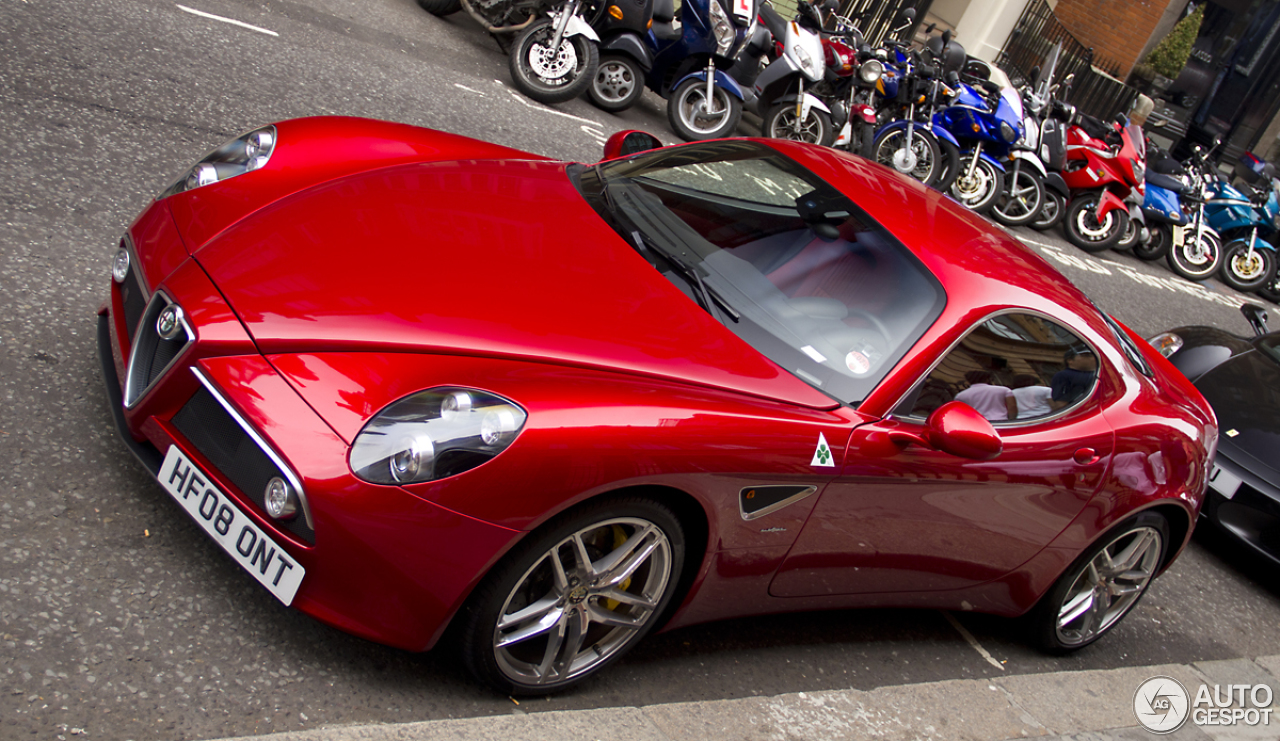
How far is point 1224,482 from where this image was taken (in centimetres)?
534

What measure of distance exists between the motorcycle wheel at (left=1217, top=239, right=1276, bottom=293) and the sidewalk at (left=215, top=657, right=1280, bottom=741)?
35.5 feet

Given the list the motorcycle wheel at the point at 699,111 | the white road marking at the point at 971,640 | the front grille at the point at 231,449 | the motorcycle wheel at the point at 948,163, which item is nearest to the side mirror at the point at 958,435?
the white road marking at the point at 971,640

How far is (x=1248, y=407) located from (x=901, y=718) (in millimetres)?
3866

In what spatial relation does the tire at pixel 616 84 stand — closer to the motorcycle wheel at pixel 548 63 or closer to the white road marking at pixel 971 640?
the motorcycle wheel at pixel 548 63

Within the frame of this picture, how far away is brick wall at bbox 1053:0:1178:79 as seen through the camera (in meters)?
21.7

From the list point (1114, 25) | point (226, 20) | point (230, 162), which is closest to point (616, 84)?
point (226, 20)

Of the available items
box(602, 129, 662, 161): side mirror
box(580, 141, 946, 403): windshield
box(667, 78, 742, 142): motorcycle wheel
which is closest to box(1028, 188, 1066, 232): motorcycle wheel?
box(667, 78, 742, 142): motorcycle wheel

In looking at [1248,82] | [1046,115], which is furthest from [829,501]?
[1248,82]

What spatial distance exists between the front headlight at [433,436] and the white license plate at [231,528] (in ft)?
0.96

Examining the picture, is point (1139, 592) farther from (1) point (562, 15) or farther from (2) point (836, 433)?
(1) point (562, 15)

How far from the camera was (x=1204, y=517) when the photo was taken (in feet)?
18.0

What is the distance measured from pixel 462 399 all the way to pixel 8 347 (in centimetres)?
172

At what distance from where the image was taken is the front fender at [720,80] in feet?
29.5

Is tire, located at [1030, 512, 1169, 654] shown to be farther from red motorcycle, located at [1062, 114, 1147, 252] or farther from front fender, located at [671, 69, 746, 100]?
red motorcycle, located at [1062, 114, 1147, 252]
